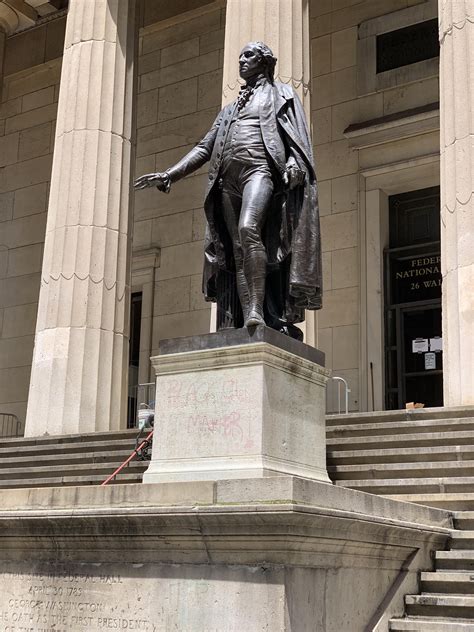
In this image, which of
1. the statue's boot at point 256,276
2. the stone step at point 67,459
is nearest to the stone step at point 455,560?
the statue's boot at point 256,276

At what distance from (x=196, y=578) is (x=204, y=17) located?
21618 mm

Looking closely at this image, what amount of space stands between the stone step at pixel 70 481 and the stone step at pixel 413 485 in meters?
3.07

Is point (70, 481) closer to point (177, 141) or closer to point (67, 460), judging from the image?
point (67, 460)

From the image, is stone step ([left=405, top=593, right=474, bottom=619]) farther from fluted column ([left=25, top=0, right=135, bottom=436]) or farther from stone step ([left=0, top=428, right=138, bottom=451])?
fluted column ([left=25, top=0, right=135, bottom=436])

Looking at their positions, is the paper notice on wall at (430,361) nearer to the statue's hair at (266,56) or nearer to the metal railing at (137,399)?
the metal railing at (137,399)

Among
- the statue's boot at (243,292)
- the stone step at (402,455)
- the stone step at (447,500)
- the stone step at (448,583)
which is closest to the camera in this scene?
the stone step at (448,583)

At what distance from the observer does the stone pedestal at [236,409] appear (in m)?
7.04

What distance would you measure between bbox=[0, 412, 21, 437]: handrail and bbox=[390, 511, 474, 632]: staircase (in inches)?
744

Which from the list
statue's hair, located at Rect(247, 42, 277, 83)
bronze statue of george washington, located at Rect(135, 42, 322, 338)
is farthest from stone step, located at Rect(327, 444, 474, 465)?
statue's hair, located at Rect(247, 42, 277, 83)

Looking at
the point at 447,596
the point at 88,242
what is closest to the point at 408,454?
the point at 447,596

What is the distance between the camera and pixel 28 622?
22.3 ft

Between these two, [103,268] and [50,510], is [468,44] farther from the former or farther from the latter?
[50,510]

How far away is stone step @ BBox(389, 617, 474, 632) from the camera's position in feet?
22.6

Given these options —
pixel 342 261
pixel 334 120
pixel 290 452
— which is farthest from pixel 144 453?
pixel 334 120
